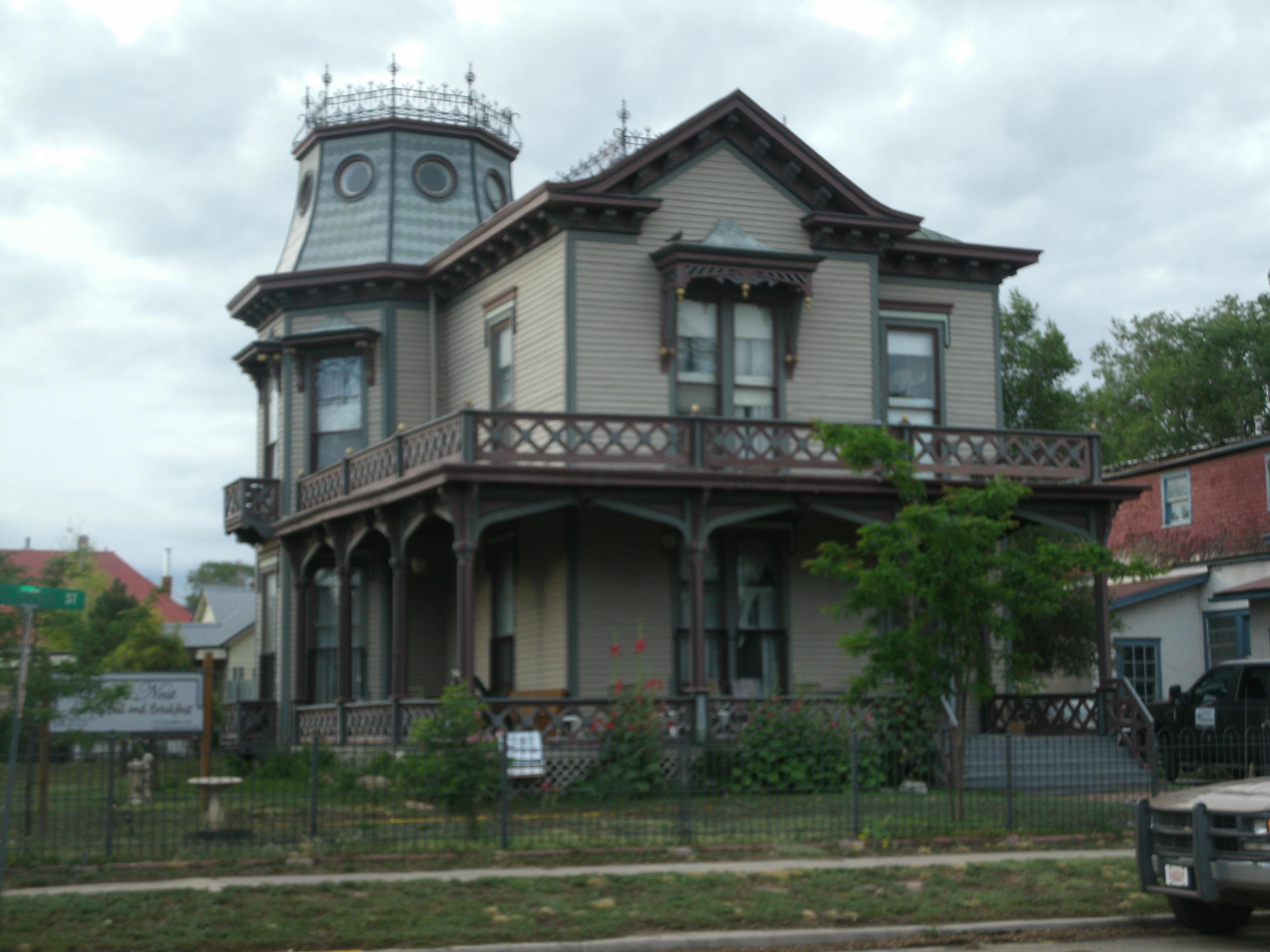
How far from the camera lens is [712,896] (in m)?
13.0

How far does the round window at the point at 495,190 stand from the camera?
31734 mm

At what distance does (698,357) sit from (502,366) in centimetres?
359

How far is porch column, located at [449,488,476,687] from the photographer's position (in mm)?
Answer: 22234

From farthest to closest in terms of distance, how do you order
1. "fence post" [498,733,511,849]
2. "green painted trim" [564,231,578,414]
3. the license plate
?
"green painted trim" [564,231,578,414] < "fence post" [498,733,511,849] < the license plate

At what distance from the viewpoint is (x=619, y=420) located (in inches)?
904

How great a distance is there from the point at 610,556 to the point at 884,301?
7.01m

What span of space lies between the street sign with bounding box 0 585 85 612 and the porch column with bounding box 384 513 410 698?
1009 centimetres

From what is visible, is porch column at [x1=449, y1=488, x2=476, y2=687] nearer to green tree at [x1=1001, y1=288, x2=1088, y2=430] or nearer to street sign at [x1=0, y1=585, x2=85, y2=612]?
street sign at [x1=0, y1=585, x2=85, y2=612]

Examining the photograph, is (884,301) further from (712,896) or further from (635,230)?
(712,896)

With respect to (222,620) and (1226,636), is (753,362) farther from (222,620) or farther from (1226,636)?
(222,620)

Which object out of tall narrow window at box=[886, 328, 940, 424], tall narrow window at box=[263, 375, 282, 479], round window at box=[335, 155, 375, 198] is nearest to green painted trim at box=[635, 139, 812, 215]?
tall narrow window at box=[886, 328, 940, 424]

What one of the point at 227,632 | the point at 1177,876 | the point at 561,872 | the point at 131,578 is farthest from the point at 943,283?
the point at 131,578

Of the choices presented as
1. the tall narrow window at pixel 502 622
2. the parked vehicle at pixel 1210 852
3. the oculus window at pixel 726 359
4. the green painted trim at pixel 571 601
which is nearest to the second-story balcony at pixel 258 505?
the tall narrow window at pixel 502 622

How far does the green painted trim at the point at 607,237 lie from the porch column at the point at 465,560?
15.8 feet
